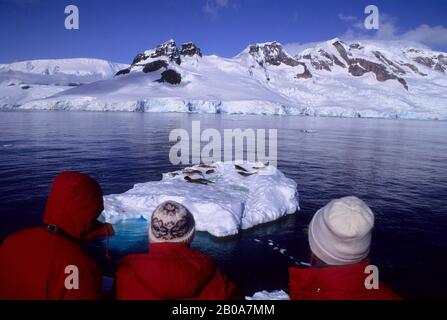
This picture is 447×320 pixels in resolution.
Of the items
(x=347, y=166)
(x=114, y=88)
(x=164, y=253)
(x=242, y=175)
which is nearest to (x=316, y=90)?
(x=114, y=88)

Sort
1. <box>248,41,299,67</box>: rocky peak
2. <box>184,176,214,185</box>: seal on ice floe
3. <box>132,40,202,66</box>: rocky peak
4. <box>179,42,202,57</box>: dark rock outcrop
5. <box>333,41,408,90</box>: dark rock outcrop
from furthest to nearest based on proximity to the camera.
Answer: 1. <box>248,41,299,67</box>: rocky peak
2. <box>179,42,202,57</box>: dark rock outcrop
3. <box>333,41,408,90</box>: dark rock outcrop
4. <box>132,40,202,66</box>: rocky peak
5. <box>184,176,214,185</box>: seal on ice floe

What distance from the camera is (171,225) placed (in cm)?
267

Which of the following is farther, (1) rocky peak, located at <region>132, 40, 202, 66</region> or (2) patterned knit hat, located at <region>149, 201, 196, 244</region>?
(1) rocky peak, located at <region>132, 40, 202, 66</region>

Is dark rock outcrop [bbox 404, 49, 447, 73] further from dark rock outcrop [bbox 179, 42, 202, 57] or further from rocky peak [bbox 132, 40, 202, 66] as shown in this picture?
dark rock outcrop [bbox 179, 42, 202, 57]

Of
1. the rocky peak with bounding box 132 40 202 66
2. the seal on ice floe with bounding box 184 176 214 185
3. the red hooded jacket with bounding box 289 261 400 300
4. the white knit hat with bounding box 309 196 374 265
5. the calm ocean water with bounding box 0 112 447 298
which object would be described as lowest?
the calm ocean water with bounding box 0 112 447 298

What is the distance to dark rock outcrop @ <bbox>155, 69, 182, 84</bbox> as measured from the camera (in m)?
130

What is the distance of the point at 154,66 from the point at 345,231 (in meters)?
149

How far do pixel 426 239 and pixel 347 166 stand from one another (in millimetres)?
12006

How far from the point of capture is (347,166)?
74.1ft

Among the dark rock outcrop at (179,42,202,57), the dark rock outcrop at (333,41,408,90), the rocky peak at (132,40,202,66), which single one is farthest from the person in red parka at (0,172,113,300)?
the dark rock outcrop at (333,41,408,90)

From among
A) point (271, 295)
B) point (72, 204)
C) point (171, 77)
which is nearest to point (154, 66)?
point (171, 77)

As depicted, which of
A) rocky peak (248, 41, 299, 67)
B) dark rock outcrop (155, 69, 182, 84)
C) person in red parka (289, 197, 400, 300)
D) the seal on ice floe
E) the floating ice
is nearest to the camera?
person in red parka (289, 197, 400, 300)

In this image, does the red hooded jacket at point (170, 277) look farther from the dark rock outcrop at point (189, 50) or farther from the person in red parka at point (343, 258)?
the dark rock outcrop at point (189, 50)

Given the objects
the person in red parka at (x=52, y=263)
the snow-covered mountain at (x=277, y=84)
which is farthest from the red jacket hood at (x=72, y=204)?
the snow-covered mountain at (x=277, y=84)
